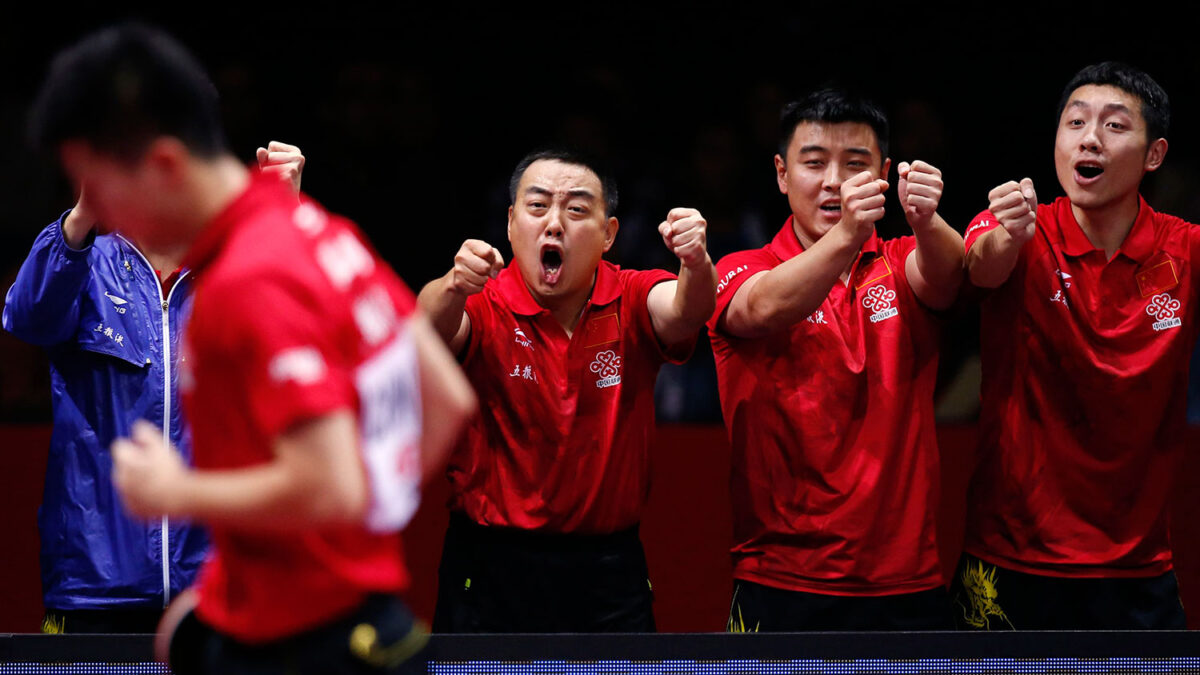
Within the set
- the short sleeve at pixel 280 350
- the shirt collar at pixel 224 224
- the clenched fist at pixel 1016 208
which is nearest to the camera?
the short sleeve at pixel 280 350

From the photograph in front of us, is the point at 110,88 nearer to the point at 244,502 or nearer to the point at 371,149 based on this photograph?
the point at 244,502

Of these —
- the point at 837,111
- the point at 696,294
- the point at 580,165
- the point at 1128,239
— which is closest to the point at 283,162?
the point at 580,165

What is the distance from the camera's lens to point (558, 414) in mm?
3387

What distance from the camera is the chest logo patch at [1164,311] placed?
3496mm

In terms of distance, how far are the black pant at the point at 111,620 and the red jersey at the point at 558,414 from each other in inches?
33.0

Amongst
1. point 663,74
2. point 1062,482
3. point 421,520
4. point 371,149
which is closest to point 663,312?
point 1062,482

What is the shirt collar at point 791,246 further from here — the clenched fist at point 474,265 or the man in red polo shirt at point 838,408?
the clenched fist at point 474,265

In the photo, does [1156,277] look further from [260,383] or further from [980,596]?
[260,383]

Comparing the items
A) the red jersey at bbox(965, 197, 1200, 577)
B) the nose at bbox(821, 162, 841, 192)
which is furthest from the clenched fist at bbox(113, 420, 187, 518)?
the red jersey at bbox(965, 197, 1200, 577)

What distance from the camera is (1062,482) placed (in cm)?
348

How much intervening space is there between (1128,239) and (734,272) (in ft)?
3.66

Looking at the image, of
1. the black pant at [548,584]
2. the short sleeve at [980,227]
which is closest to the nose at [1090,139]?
the short sleeve at [980,227]

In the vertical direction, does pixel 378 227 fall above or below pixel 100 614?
above

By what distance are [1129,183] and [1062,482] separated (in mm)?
869
